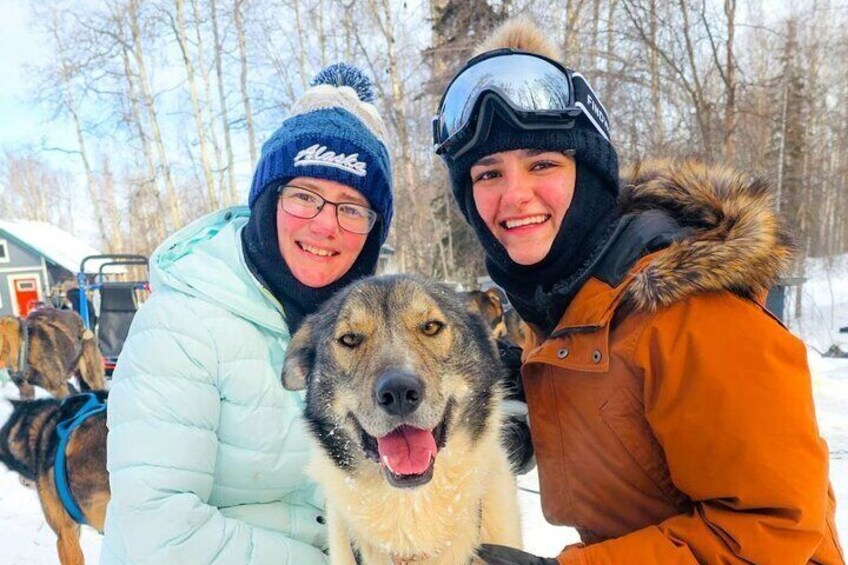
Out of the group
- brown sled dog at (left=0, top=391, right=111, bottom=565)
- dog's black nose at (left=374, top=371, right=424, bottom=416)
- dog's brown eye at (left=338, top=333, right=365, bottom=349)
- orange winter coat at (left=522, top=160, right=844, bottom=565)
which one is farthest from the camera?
brown sled dog at (left=0, top=391, right=111, bottom=565)

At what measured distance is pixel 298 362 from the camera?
6.52ft

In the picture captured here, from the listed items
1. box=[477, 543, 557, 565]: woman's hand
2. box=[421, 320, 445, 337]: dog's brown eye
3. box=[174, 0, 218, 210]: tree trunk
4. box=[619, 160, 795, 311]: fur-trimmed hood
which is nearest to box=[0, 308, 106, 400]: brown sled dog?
box=[421, 320, 445, 337]: dog's brown eye

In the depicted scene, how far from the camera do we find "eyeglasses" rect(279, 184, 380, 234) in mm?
2119

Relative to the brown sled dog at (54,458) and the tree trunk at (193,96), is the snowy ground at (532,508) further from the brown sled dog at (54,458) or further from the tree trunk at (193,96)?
the tree trunk at (193,96)

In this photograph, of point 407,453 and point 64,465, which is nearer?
point 407,453

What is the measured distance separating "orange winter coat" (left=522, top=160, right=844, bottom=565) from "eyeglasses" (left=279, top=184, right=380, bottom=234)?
0.95 metres

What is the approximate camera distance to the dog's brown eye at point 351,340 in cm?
201

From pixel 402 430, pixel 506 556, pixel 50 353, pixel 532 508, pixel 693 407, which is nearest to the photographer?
Result: pixel 693 407

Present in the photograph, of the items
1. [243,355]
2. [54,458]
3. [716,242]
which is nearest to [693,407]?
[716,242]

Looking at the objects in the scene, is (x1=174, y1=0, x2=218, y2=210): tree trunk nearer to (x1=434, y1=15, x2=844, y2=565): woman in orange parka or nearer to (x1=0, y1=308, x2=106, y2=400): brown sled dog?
(x1=0, y1=308, x2=106, y2=400): brown sled dog

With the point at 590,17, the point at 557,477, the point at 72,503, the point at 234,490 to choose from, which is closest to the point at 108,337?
the point at 72,503

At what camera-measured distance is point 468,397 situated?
1901 mm

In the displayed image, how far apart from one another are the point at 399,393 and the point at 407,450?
7.7 inches

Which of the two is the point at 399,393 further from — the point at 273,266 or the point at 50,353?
the point at 50,353
